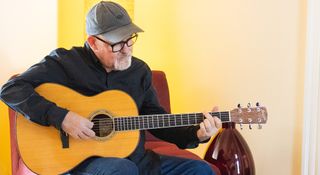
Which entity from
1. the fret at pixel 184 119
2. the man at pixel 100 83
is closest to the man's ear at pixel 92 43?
the man at pixel 100 83

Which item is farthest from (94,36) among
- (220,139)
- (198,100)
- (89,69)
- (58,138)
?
(198,100)

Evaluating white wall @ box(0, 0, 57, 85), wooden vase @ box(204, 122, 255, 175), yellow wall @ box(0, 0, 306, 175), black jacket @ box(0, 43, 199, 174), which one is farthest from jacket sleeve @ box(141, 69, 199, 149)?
white wall @ box(0, 0, 57, 85)

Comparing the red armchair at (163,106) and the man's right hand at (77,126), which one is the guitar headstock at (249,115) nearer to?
the red armchair at (163,106)

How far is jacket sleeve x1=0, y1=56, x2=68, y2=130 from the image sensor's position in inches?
53.4

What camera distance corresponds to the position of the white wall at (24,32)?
2193 millimetres

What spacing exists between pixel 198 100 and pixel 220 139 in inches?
23.2

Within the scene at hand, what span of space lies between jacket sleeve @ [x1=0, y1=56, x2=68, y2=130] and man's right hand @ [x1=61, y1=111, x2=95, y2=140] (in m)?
0.02

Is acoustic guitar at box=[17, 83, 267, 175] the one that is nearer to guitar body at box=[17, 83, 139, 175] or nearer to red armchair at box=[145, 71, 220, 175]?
guitar body at box=[17, 83, 139, 175]

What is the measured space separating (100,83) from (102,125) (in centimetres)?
17

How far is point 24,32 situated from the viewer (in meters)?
2.24

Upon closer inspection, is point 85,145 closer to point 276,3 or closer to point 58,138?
point 58,138

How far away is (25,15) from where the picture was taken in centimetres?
224

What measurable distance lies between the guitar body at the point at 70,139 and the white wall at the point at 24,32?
0.89m

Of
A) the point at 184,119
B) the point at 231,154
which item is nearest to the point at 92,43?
the point at 184,119
